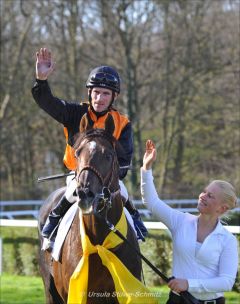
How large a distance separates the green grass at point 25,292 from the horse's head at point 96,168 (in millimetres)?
4004

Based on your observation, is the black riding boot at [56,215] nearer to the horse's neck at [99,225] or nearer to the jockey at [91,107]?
the jockey at [91,107]

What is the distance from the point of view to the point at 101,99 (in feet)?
19.1

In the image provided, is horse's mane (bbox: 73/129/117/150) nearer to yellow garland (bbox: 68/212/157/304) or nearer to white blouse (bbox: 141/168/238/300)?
yellow garland (bbox: 68/212/157/304)

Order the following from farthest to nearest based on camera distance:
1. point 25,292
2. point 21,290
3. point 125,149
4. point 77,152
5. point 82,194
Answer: point 21,290 → point 25,292 → point 125,149 → point 77,152 → point 82,194

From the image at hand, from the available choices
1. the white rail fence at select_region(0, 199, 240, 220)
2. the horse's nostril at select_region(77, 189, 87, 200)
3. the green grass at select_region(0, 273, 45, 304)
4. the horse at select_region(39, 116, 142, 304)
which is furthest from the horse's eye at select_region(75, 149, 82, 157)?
the white rail fence at select_region(0, 199, 240, 220)

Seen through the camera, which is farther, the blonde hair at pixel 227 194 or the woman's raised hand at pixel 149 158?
the woman's raised hand at pixel 149 158

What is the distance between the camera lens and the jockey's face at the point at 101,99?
19.1 feet

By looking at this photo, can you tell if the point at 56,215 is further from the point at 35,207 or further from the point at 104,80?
the point at 35,207

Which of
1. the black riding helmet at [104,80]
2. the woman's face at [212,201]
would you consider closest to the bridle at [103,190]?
the woman's face at [212,201]

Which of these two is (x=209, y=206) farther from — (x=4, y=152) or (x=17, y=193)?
(x=4, y=152)

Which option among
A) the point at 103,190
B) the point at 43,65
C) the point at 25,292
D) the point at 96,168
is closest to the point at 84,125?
the point at 96,168

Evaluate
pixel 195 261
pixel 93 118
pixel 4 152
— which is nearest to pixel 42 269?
pixel 93 118

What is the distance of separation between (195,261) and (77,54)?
21.4 meters

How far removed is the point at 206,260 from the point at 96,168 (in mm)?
946
